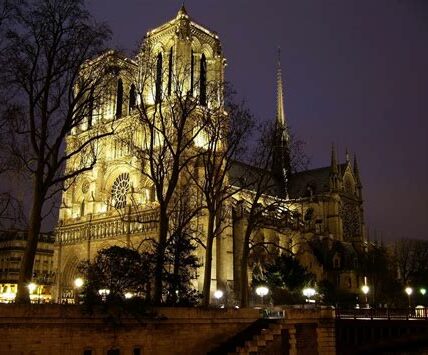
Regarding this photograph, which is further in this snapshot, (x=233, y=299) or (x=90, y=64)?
(x=233, y=299)

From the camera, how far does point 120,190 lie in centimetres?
5997

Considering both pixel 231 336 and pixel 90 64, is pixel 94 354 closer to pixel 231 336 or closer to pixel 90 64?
pixel 231 336

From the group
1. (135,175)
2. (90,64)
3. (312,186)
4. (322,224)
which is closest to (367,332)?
(90,64)

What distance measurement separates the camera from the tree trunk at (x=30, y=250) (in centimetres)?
2106

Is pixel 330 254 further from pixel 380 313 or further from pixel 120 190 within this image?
pixel 380 313

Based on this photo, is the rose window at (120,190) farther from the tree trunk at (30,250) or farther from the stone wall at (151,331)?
the tree trunk at (30,250)

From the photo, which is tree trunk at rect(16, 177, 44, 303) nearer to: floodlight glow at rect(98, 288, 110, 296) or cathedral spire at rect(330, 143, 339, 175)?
floodlight glow at rect(98, 288, 110, 296)

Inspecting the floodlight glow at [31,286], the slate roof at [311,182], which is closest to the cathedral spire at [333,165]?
the slate roof at [311,182]

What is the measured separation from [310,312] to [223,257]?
2606 cm

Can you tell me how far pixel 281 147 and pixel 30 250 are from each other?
2000 centimetres

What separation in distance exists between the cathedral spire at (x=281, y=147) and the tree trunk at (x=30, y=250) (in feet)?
55.2

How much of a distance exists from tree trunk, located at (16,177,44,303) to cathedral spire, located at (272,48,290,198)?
1683 centimetres

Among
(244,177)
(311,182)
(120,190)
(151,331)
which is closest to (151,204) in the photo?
(120,190)

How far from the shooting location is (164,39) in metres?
60.3
